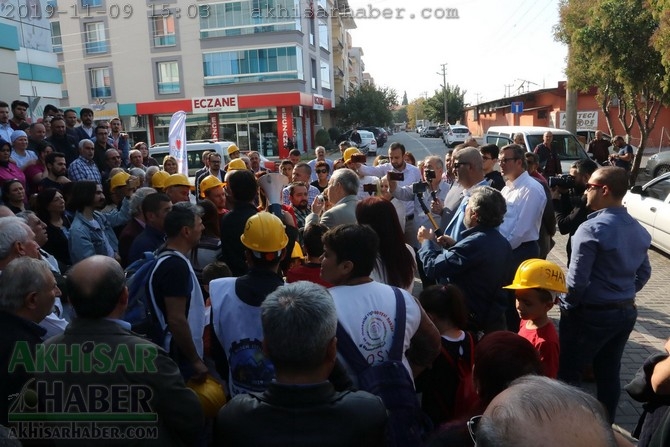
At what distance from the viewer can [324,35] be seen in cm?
4172

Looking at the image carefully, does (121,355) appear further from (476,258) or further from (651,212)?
(651,212)

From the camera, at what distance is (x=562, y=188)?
505cm

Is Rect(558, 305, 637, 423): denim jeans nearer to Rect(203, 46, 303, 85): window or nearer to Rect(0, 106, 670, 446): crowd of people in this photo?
Rect(0, 106, 670, 446): crowd of people

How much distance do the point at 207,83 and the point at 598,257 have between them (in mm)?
32810

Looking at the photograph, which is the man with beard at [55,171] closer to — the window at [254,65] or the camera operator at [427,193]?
the camera operator at [427,193]

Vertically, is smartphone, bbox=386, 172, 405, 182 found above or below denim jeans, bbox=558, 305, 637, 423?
above

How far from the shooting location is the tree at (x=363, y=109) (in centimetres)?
4688

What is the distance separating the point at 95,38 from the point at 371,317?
37.6 metres

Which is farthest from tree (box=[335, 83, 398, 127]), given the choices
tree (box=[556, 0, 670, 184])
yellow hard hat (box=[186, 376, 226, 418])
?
yellow hard hat (box=[186, 376, 226, 418])

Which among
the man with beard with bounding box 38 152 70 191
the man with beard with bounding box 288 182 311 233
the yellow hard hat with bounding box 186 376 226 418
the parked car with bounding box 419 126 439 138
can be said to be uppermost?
the parked car with bounding box 419 126 439 138

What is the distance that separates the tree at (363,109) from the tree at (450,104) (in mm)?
26962

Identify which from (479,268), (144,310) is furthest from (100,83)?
(479,268)

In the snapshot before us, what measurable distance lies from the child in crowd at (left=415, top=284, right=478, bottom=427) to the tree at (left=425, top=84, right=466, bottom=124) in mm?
73320

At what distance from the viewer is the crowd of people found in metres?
1.70
